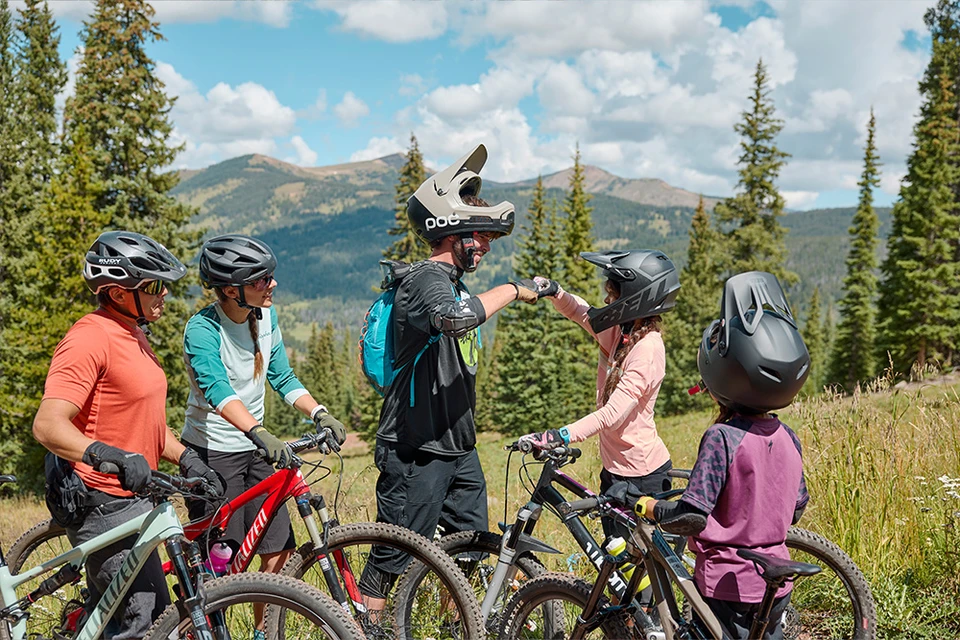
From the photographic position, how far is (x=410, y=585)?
3.87m

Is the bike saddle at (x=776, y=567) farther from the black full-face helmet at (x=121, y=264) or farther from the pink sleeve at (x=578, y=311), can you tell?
the black full-face helmet at (x=121, y=264)

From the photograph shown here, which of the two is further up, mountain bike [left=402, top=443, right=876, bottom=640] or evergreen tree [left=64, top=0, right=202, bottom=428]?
evergreen tree [left=64, top=0, right=202, bottom=428]

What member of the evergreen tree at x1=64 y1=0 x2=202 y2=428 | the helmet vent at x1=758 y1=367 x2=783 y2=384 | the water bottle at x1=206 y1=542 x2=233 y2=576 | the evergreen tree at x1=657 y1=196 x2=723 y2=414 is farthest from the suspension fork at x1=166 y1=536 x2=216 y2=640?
the evergreen tree at x1=657 y1=196 x2=723 y2=414

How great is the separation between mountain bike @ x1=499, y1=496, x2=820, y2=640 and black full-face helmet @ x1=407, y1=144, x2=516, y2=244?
5.54 ft

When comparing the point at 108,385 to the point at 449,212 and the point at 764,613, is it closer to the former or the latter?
the point at 449,212

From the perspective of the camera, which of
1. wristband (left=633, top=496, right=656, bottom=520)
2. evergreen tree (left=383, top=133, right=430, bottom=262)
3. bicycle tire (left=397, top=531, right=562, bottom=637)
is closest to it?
wristband (left=633, top=496, right=656, bottom=520)

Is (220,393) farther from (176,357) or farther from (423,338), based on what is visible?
(176,357)

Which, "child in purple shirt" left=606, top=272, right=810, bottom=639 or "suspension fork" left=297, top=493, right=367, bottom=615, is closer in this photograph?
"child in purple shirt" left=606, top=272, right=810, bottom=639

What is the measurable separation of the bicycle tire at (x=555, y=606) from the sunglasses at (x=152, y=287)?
8.20ft

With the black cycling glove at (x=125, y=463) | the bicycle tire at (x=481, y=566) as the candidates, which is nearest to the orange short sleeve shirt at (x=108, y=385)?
the black cycling glove at (x=125, y=463)

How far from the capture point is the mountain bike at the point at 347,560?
146 inches

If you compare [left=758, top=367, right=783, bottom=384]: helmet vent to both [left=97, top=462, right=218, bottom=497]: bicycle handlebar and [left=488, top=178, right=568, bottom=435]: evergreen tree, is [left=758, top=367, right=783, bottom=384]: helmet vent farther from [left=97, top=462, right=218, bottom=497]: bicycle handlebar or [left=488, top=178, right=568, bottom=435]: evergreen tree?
[left=488, top=178, right=568, bottom=435]: evergreen tree

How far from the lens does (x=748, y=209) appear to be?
3584 centimetres

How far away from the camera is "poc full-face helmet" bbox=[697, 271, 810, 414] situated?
2715mm
